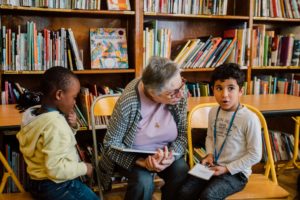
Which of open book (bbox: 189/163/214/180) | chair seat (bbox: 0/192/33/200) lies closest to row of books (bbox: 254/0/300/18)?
open book (bbox: 189/163/214/180)

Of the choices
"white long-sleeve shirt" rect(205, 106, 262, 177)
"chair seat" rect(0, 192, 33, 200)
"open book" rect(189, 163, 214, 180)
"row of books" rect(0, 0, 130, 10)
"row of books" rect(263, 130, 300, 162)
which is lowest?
"row of books" rect(263, 130, 300, 162)

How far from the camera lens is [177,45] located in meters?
2.82

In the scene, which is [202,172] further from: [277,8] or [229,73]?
[277,8]

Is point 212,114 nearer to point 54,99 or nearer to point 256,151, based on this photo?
point 256,151

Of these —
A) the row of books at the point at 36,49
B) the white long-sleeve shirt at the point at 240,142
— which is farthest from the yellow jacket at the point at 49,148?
the row of books at the point at 36,49

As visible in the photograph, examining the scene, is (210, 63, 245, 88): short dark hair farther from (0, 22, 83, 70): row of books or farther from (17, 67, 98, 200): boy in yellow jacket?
(0, 22, 83, 70): row of books

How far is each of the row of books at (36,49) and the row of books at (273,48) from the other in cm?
140

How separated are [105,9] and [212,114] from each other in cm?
122

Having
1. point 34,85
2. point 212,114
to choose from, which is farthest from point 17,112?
point 212,114

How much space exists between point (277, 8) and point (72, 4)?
1.59m

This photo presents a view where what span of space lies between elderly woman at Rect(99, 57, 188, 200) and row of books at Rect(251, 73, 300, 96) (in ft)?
4.53

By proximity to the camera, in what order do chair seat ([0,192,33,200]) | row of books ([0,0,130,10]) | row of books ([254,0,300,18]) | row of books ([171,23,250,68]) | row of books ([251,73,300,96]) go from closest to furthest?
chair seat ([0,192,33,200]) < row of books ([0,0,130,10]) < row of books ([171,23,250,68]) < row of books ([254,0,300,18]) < row of books ([251,73,300,96])

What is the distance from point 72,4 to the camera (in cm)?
229

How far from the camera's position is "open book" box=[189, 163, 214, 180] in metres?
1.49
